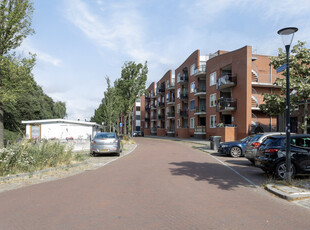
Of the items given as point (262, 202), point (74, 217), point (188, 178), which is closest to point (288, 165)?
point (262, 202)

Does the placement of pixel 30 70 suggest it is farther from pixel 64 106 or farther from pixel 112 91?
pixel 64 106

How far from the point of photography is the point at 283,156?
816 cm

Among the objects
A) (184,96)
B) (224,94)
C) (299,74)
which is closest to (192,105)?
(184,96)

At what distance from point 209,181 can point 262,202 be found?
Result: 2322 millimetres

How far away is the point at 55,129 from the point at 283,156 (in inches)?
991

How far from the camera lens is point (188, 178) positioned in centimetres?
840

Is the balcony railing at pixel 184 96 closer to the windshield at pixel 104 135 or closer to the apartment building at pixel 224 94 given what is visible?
the apartment building at pixel 224 94

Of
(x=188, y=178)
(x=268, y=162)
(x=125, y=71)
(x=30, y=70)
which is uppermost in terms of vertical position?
(x=125, y=71)

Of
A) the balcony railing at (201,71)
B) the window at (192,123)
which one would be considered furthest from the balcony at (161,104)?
the balcony railing at (201,71)

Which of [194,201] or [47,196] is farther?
[47,196]

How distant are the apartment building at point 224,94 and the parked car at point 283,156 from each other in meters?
12.0

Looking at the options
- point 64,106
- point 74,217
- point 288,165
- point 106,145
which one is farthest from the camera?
point 64,106

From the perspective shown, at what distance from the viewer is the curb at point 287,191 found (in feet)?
19.5

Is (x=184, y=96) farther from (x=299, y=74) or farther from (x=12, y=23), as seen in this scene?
(x=12, y=23)
